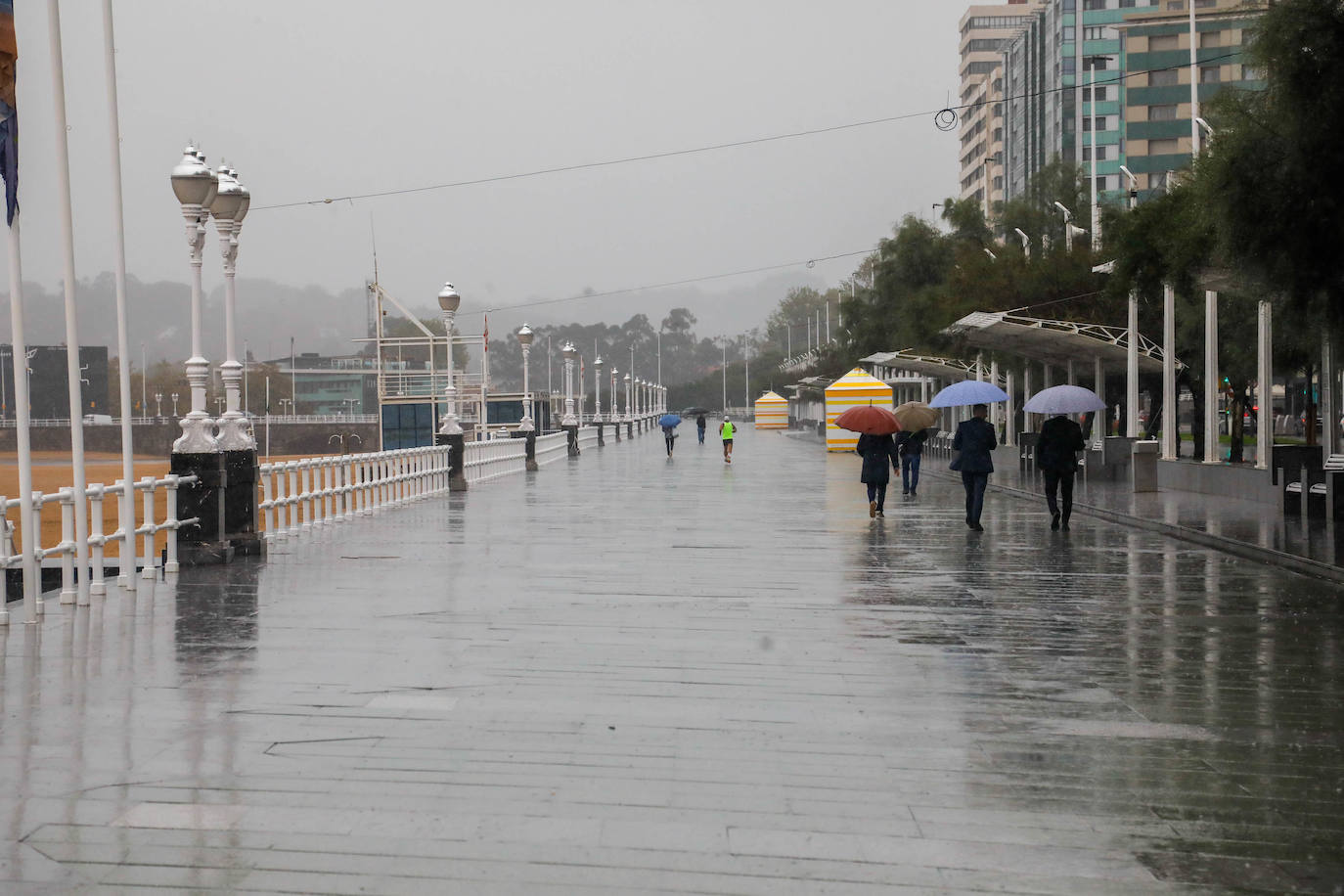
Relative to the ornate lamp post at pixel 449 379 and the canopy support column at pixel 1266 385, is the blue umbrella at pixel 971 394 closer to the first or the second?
the canopy support column at pixel 1266 385

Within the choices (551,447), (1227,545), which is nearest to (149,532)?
(1227,545)

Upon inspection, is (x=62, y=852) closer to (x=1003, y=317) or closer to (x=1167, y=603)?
(x=1167, y=603)

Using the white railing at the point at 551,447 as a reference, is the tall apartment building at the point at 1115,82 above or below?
above

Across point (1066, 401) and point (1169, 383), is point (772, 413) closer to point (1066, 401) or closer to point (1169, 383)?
point (1169, 383)

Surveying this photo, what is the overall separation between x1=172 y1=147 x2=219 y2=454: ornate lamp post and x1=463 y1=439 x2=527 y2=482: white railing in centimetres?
1498

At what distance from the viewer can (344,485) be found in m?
21.1

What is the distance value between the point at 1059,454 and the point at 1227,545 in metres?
3.22

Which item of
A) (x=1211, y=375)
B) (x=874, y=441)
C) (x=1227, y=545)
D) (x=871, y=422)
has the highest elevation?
(x=1211, y=375)

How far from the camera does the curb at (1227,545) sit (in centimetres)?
1404

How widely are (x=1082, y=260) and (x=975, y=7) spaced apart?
107 metres

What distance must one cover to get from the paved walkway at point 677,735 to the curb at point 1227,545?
0.84m

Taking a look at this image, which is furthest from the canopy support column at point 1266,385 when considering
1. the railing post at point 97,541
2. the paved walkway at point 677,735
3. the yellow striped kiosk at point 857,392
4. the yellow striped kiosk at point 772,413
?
the yellow striped kiosk at point 772,413

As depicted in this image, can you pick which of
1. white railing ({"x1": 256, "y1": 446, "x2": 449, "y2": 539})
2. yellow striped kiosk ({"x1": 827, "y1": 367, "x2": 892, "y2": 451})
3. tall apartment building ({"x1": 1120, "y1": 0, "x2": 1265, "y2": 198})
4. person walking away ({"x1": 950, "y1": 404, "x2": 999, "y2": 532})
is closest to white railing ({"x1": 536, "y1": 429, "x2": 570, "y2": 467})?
yellow striped kiosk ({"x1": 827, "y1": 367, "x2": 892, "y2": 451})

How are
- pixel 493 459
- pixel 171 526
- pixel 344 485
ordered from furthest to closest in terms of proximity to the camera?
pixel 493 459, pixel 344 485, pixel 171 526
